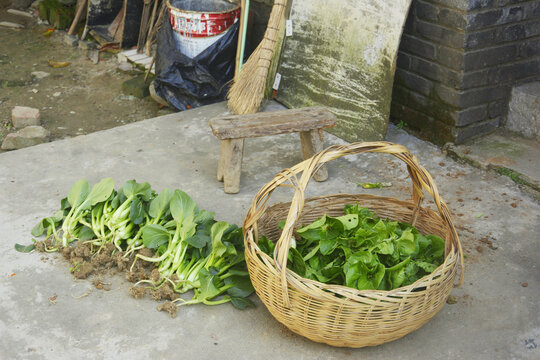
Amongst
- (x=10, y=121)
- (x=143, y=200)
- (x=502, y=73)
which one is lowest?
(x=10, y=121)

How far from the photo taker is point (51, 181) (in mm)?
3764

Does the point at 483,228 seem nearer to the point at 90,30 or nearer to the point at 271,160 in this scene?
the point at 271,160

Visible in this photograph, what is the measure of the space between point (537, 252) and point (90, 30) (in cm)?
550

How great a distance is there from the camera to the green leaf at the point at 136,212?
307 cm

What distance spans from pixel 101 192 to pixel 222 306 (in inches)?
37.9

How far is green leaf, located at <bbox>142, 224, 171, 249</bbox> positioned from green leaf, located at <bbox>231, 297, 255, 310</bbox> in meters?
0.47

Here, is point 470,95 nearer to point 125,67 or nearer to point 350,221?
point 350,221

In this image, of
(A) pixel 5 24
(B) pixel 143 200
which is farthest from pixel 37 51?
(B) pixel 143 200

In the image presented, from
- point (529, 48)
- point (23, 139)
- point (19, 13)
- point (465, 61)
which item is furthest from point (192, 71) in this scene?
point (19, 13)

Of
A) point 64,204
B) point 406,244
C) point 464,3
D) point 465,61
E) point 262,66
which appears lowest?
point 64,204

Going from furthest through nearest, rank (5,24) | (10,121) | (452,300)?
(5,24)
(10,121)
(452,300)

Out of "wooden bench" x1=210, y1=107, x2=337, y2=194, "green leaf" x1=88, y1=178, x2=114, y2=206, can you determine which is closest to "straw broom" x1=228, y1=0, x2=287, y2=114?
"wooden bench" x1=210, y1=107, x2=337, y2=194

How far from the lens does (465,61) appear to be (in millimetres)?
3785

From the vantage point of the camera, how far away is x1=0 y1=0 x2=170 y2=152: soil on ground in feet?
17.4
